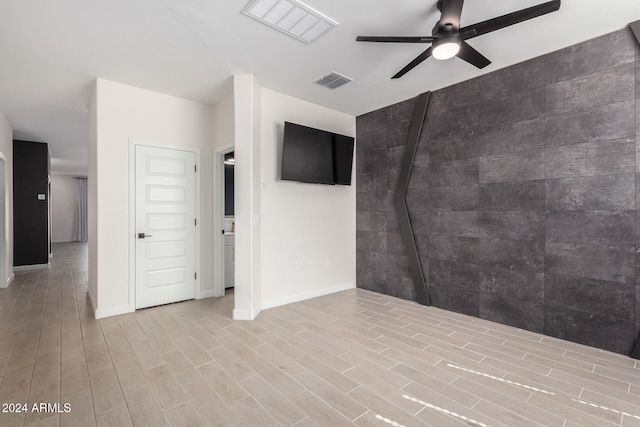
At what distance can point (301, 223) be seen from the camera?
4.36 metres

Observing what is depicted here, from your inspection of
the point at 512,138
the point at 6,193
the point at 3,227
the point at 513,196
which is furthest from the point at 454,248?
the point at 6,193

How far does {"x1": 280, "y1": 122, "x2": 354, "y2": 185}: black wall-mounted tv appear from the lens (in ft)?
13.1

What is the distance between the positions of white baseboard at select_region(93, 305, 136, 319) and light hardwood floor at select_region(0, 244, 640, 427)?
12 cm

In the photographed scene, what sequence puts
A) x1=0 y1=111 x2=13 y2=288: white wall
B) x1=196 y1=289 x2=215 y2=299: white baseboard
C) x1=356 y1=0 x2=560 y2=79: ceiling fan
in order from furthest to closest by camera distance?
x1=0 y1=111 x2=13 y2=288: white wall
x1=196 y1=289 x2=215 y2=299: white baseboard
x1=356 y1=0 x2=560 y2=79: ceiling fan

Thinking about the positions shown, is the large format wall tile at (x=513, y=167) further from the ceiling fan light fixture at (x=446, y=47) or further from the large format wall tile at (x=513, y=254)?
the ceiling fan light fixture at (x=446, y=47)

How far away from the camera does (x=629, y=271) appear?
2629 mm

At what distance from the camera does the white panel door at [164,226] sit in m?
3.94

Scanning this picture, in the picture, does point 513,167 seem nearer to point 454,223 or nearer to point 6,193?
point 454,223

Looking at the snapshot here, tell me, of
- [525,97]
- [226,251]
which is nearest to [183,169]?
[226,251]

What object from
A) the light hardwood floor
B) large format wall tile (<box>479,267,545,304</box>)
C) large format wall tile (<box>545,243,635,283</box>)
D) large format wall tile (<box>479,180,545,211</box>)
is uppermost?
large format wall tile (<box>479,180,545,211</box>)

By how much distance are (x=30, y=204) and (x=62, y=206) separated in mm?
7168

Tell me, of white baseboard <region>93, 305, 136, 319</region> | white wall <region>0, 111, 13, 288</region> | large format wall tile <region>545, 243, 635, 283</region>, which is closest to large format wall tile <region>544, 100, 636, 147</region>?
large format wall tile <region>545, 243, 635, 283</region>

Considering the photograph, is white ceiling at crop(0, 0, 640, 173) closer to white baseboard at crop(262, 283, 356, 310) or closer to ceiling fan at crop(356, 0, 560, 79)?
ceiling fan at crop(356, 0, 560, 79)

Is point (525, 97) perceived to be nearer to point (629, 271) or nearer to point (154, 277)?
point (629, 271)
